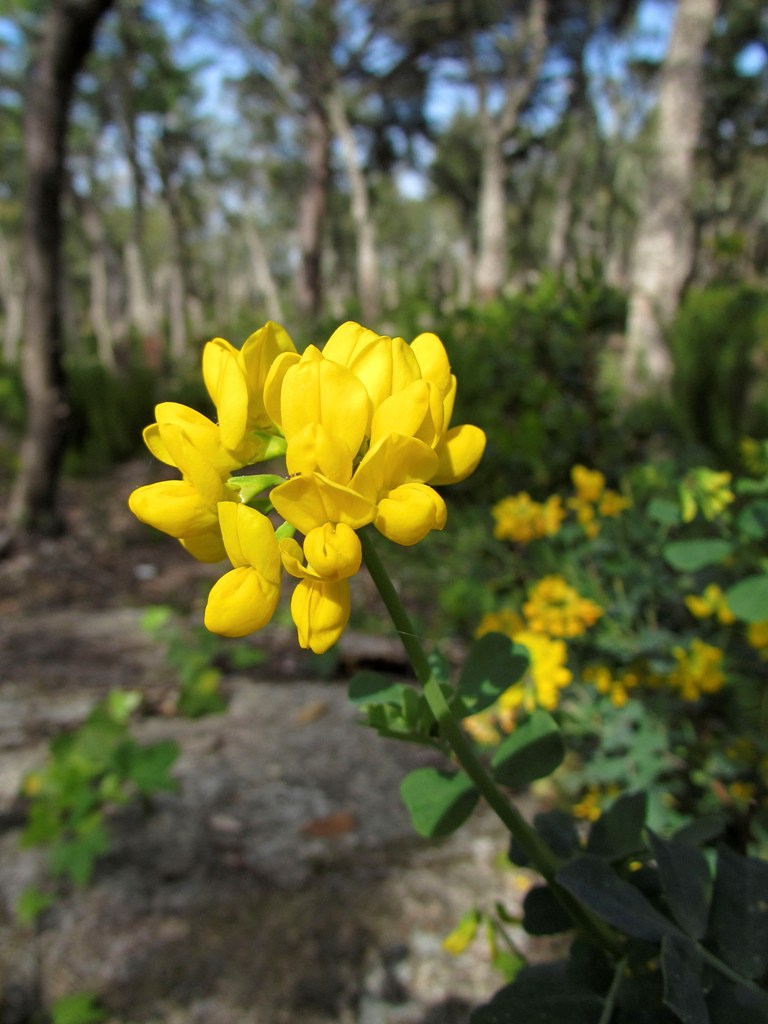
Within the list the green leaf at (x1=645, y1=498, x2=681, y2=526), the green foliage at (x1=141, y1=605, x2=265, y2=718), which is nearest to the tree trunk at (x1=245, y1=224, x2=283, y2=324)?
the green foliage at (x1=141, y1=605, x2=265, y2=718)

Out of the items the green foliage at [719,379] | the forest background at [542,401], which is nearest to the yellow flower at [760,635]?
the forest background at [542,401]

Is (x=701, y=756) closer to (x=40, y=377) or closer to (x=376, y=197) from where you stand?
(x=40, y=377)

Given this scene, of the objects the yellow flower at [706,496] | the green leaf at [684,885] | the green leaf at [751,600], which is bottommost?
the green leaf at [684,885]

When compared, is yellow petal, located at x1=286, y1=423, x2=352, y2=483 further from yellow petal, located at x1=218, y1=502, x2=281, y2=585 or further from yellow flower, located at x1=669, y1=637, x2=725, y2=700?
yellow flower, located at x1=669, y1=637, x2=725, y2=700

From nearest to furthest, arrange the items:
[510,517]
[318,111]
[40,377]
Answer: [510,517]
[40,377]
[318,111]

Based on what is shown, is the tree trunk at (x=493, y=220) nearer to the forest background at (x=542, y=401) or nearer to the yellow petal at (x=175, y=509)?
the forest background at (x=542, y=401)

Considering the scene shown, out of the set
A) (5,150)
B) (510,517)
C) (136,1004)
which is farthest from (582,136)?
(136,1004)
